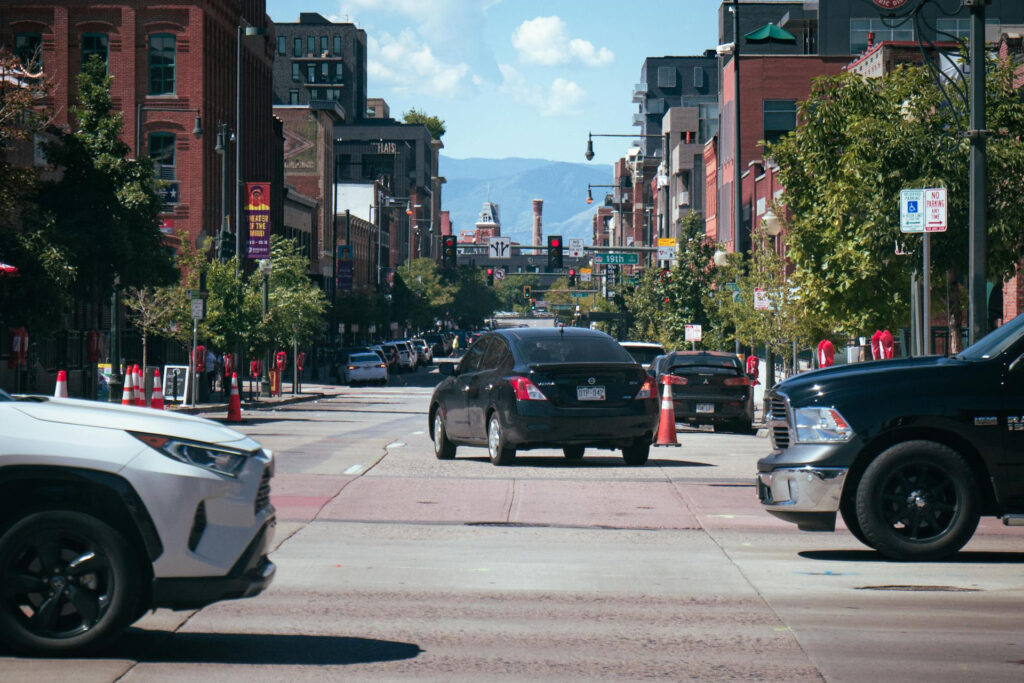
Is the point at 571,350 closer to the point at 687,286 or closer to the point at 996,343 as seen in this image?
the point at 996,343

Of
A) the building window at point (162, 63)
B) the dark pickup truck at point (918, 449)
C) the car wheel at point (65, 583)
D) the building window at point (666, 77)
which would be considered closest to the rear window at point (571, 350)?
the dark pickup truck at point (918, 449)

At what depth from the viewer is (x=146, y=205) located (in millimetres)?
34031

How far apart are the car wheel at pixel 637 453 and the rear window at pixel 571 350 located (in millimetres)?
1070

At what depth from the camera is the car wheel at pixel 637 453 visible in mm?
18578

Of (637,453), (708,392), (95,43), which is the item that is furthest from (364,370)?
(637,453)

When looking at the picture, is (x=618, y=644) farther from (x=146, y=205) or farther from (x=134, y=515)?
(x=146, y=205)

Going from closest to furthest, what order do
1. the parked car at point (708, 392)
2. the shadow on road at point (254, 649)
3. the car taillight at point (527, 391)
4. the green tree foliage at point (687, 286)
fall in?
the shadow on road at point (254, 649) → the car taillight at point (527, 391) → the parked car at point (708, 392) → the green tree foliage at point (687, 286)

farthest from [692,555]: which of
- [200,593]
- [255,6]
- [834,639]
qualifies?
[255,6]

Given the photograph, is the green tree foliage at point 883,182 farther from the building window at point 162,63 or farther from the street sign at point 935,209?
the building window at point 162,63

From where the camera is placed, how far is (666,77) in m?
186

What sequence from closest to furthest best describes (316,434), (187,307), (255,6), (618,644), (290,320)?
1. (618,644)
2. (316,434)
3. (187,307)
4. (290,320)
5. (255,6)

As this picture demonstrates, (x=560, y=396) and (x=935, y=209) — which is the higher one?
(x=935, y=209)

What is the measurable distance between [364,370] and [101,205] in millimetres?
34378

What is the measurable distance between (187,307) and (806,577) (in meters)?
38.2
